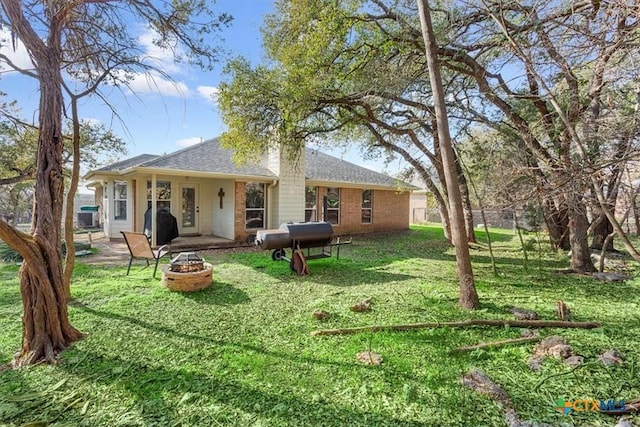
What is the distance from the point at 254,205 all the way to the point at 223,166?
1825mm

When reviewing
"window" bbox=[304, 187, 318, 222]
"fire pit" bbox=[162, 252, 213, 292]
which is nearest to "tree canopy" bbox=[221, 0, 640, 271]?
"fire pit" bbox=[162, 252, 213, 292]

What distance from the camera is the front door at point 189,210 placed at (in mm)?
12453

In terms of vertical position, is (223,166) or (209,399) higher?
(223,166)

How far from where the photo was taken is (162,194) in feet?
39.0

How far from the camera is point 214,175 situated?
35.9ft

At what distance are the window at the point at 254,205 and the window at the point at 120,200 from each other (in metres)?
4.69

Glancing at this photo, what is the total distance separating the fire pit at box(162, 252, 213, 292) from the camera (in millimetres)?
5621

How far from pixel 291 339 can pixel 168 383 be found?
1.38m

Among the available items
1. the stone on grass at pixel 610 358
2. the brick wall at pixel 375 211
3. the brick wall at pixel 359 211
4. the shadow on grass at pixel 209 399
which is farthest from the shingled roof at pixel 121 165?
the stone on grass at pixel 610 358

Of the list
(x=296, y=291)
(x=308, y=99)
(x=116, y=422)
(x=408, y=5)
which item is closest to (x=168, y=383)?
(x=116, y=422)

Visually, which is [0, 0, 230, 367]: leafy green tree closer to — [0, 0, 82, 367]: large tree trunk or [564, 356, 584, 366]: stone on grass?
[0, 0, 82, 367]: large tree trunk

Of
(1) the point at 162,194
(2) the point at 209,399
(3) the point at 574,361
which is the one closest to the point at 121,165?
(1) the point at 162,194

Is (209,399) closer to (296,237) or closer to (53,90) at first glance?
(53,90)

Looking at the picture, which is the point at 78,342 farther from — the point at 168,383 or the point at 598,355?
the point at 598,355
